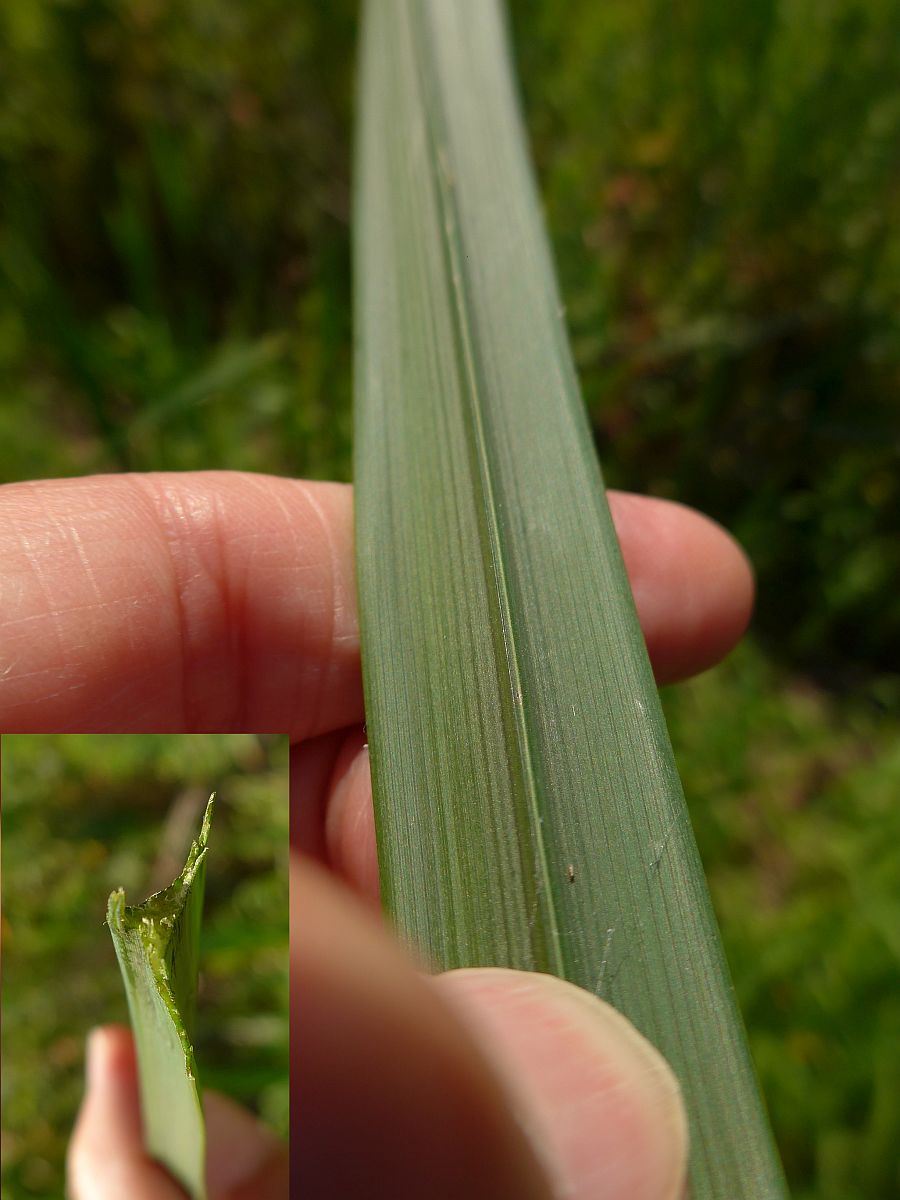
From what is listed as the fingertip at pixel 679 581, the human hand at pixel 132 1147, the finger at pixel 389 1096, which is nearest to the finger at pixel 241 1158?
the human hand at pixel 132 1147

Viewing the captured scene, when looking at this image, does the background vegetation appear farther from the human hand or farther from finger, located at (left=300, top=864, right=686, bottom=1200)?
finger, located at (left=300, top=864, right=686, bottom=1200)

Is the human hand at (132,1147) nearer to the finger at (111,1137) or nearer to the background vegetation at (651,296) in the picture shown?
the finger at (111,1137)

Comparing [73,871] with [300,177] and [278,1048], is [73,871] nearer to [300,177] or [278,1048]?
[278,1048]

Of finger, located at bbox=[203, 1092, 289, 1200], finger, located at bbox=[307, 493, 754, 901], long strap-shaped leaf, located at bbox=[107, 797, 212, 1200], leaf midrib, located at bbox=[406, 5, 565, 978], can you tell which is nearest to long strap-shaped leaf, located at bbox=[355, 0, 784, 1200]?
leaf midrib, located at bbox=[406, 5, 565, 978]

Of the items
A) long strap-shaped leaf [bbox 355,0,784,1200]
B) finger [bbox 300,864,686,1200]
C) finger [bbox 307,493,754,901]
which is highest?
long strap-shaped leaf [bbox 355,0,784,1200]

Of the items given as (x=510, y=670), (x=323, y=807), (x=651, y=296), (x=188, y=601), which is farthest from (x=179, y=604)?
(x=651, y=296)
